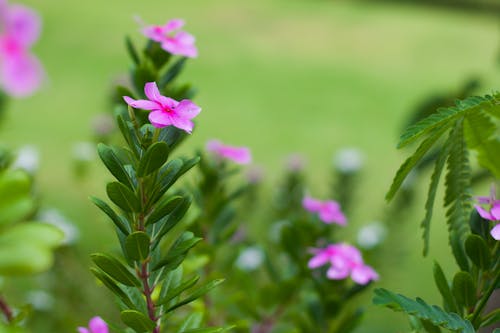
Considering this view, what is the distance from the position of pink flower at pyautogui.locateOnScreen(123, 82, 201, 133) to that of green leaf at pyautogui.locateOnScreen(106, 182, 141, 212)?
0.11 ft

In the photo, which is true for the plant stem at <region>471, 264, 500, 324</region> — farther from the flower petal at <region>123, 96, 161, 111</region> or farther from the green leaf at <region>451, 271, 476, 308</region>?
the flower petal at <region>123, 96, 161, 111</region>

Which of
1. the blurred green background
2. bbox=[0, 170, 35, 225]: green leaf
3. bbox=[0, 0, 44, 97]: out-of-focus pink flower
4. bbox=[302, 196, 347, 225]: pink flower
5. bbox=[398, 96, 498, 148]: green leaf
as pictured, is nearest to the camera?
bbox=[0, 170, 35, 225]: green leaf

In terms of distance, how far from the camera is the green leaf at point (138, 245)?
0.96 ft

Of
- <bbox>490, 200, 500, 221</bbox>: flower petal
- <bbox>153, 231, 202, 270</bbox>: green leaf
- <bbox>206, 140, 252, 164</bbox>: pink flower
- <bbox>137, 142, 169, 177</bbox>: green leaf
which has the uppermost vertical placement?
<bbox>206, 140, 252, 164</bbox>: pink flower

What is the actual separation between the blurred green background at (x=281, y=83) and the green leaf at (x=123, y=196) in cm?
91

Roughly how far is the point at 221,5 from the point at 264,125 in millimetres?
1717

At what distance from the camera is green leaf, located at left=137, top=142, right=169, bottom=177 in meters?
0.28

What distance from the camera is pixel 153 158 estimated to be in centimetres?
28

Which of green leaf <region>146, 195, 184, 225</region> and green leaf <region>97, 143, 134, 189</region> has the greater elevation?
green leaf <region>97, 143, 134, 189</region>

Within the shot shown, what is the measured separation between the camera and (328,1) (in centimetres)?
443

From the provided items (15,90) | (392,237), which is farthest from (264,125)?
(15,90)

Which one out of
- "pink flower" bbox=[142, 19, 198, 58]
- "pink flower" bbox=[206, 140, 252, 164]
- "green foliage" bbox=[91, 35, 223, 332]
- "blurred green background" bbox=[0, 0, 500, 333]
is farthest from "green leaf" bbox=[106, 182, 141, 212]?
"blurred green background" bbox=[0, 0, 500, 333]

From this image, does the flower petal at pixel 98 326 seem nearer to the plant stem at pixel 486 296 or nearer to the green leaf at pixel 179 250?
the green leaf at pixel 179 250

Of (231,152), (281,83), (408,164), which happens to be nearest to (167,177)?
(408,164)
